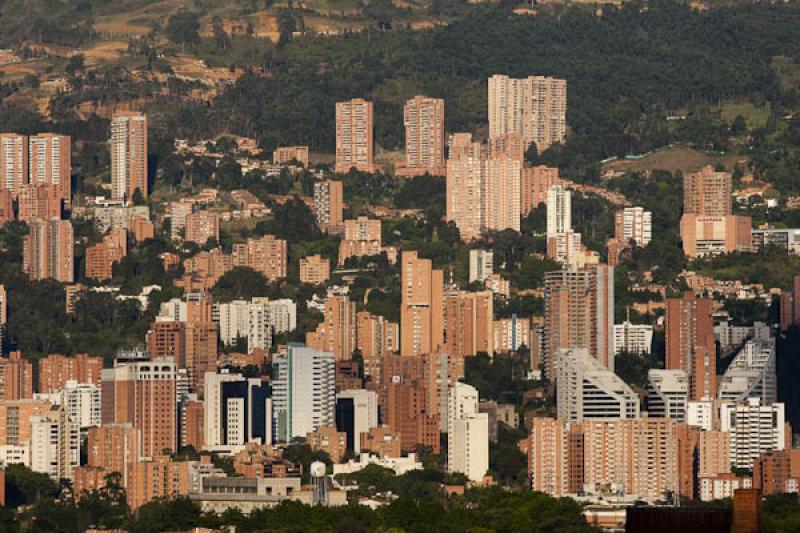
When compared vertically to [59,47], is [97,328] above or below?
below

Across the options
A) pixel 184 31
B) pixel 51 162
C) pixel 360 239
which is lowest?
pixel 360 239

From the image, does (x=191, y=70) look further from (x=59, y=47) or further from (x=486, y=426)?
(x=486, y=426)

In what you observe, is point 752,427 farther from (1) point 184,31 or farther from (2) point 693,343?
(1) point 184,31

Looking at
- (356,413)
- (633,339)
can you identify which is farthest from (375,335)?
(356,413)

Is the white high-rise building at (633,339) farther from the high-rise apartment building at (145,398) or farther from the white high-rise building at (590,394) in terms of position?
the high-rise apartment building at (145,398)

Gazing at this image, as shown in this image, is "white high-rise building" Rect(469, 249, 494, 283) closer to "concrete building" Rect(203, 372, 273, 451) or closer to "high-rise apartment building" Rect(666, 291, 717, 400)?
"high-rise apartment building" Rect(666, 291, 717, 400)

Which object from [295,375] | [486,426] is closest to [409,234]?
[295,375]
